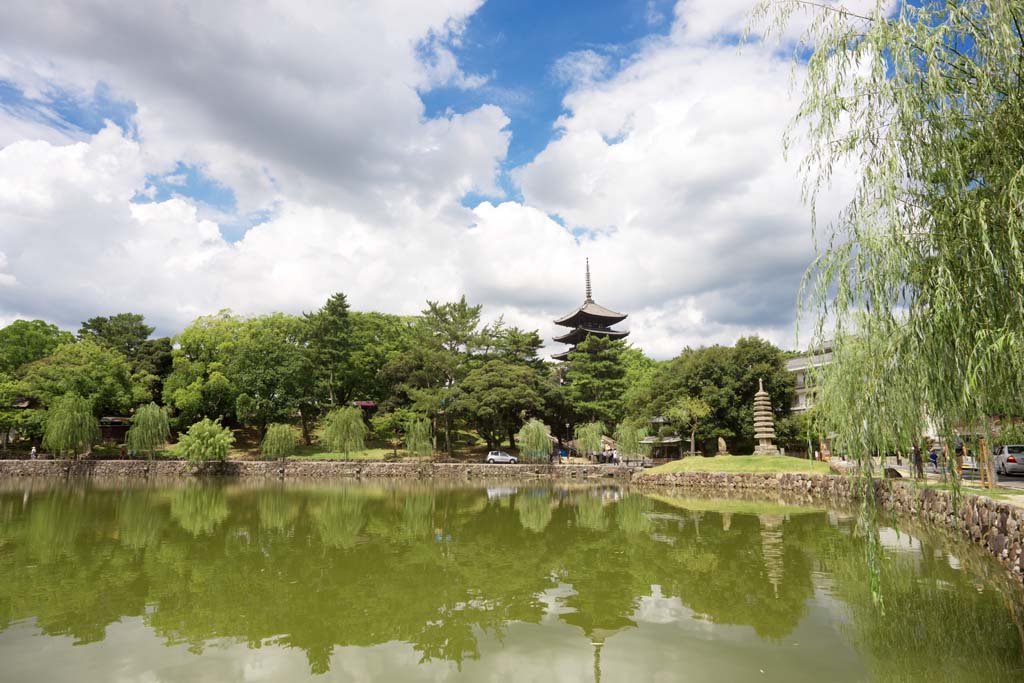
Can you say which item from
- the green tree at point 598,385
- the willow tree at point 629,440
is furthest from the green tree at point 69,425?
the willow tree at point 629,440

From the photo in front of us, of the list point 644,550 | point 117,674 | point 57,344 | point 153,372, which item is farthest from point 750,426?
point 57,344

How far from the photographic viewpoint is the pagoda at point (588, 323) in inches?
2032

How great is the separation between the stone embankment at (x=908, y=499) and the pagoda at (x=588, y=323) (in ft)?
77.4

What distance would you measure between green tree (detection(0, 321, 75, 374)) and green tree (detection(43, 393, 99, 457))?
8439mm

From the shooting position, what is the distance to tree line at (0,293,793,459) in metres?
34.0

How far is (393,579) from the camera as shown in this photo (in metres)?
8.58

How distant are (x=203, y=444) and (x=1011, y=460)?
1464 inches

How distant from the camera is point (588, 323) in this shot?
53.3 meters

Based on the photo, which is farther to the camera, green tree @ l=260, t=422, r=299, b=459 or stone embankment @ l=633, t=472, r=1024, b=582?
green tree @ l=260, t=422, r=299, b=459

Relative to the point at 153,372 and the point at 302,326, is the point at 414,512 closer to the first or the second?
the point at 302,326

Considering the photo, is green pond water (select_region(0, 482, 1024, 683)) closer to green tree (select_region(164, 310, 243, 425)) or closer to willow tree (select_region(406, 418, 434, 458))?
willow tree (select_region(406, 418, 434, 458))

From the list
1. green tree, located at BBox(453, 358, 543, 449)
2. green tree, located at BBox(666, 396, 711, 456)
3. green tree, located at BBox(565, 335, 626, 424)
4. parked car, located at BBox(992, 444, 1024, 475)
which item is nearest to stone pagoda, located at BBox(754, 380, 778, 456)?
green tree, located at BBox(666, 396, 711, 456)

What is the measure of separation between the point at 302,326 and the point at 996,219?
4509cm

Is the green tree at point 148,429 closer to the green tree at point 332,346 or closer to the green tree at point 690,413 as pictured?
the green tree at point 332,346
